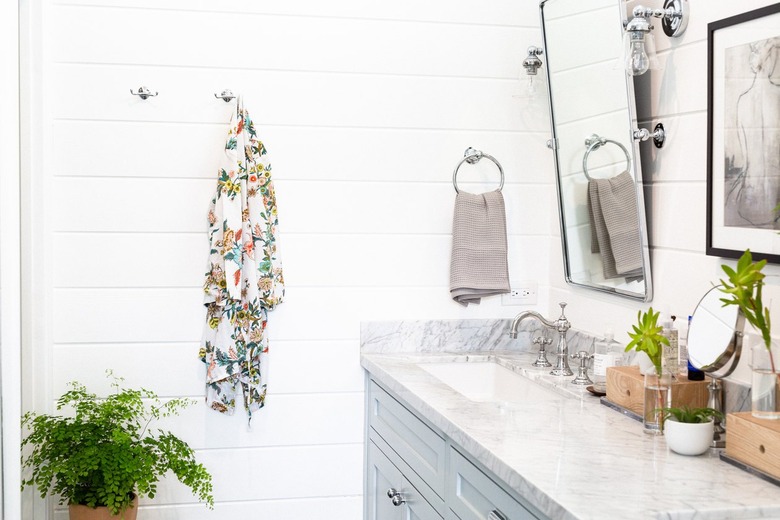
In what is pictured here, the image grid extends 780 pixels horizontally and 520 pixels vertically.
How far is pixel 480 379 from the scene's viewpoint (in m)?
2.68

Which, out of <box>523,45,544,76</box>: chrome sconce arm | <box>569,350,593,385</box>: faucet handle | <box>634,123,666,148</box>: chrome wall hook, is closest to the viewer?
<box>634,123,666,148</box>: chrome wall hook

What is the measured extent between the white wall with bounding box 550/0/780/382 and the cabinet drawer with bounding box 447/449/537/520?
59 centimetres

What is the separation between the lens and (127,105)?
8.52 feet

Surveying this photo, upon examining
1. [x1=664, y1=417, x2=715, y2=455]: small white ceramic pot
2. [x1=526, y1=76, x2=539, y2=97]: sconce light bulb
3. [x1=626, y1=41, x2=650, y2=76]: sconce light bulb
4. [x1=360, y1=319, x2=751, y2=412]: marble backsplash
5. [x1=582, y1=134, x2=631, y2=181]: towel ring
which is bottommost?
[x1=664, y1=417, x2=715, y2=455]: small white ceramic pot

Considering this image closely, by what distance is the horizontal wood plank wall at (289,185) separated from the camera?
2.59 metres

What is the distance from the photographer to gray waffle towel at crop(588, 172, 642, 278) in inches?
87.4

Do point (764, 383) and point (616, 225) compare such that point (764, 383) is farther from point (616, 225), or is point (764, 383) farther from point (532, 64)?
point (532, 64)

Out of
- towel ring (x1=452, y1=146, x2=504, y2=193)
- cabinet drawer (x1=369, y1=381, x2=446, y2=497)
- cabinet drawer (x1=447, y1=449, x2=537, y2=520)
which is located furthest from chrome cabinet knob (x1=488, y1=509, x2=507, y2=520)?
towel ring (x1=452, y1=146, x2=504, y2=193)

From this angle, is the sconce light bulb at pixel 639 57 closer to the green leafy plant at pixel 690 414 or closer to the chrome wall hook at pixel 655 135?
the chrome wall hook at pixel 655 135

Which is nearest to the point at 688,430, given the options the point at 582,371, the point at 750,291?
the point at 750,291

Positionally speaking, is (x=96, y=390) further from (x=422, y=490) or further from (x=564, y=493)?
(x=564, y=493)

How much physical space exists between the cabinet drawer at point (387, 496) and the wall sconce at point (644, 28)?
118 cm

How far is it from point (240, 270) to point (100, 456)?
25.5 inches

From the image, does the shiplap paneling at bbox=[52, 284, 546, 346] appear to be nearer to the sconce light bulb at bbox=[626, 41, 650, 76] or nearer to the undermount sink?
the undermount sink
